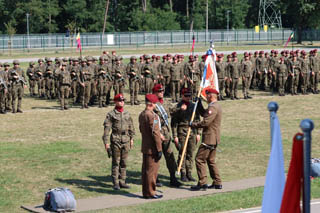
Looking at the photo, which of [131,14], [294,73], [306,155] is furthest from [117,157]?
[131,14]

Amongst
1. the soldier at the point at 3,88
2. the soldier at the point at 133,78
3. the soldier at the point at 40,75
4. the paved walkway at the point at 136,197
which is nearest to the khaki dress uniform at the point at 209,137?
the paved walkway at the point at 136,197

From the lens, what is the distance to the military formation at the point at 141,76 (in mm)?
23234

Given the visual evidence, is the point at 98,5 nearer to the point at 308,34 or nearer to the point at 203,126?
the point at 308,34

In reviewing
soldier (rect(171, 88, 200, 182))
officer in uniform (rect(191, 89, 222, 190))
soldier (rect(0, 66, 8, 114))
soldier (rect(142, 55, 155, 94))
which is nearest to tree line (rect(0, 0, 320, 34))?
soldier (rect(142, 55, 155, 94))

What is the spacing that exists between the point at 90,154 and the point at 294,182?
432 inches

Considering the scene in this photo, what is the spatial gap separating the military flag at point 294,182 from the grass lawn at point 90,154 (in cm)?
534

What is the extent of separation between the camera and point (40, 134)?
60.4ft

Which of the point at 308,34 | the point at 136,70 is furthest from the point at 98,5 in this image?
the point at 136,70

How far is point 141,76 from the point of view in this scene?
25016mm

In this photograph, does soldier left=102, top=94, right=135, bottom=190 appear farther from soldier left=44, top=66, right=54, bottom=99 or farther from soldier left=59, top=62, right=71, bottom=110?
soldier left=44, top=66, right=54, bottom=99

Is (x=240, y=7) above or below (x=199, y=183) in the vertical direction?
above

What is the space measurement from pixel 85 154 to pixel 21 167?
6.22 ft

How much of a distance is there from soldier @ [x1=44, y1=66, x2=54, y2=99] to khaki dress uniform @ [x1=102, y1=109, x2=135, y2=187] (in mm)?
14757

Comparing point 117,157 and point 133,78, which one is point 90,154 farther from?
point 133,78
